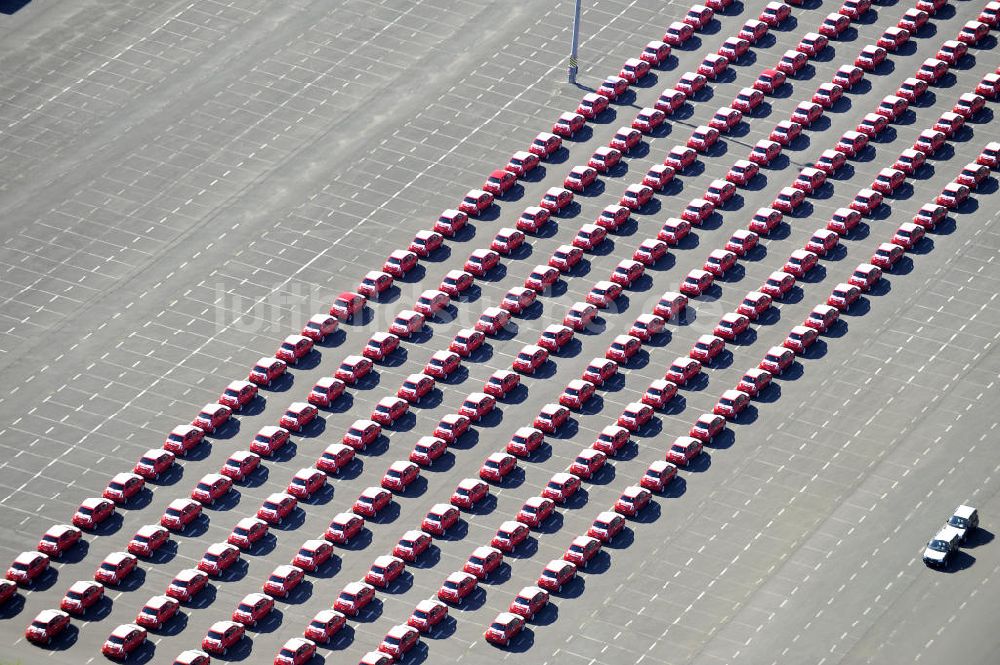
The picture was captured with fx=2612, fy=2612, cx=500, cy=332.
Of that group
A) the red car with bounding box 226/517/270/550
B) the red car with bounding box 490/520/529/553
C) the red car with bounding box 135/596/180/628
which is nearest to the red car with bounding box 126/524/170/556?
the red car with bounding box 226/517/270/550

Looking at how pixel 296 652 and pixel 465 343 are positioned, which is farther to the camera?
pixel 465 343

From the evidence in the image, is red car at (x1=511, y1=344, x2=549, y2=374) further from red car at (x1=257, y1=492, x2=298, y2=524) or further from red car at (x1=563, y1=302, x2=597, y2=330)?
red car at (x1=257, y1=492, x2=298, y2=524)

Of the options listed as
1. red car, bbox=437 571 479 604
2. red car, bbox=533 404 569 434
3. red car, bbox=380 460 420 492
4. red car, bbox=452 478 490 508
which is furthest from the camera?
red car, bbox=533 404 569 434

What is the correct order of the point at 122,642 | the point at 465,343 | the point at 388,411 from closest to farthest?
the point at 122,642 < the point at 388,411 < the point at 465,343

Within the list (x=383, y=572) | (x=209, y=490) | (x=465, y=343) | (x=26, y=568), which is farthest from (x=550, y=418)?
(x=26, y=568)

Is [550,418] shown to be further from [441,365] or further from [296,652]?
[296,652]

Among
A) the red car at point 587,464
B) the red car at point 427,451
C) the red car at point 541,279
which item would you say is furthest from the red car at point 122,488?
the red car at point 541,279
